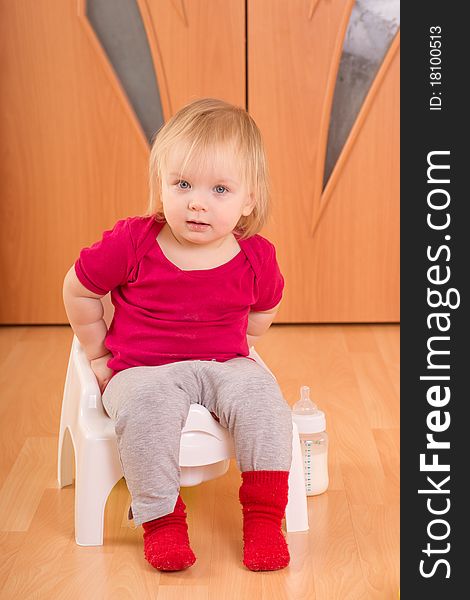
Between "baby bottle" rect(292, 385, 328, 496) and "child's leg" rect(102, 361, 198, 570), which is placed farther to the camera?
"baby bottle" rect(292, 385, 328, 496)

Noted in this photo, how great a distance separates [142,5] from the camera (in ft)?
8.46

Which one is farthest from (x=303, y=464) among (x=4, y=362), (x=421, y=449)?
(x=4, y=362)

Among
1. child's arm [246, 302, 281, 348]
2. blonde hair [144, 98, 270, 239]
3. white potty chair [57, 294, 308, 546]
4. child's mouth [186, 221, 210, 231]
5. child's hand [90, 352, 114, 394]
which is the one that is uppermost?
blonde hair [144, 98, 270, 239]

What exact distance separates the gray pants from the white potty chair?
2 centimetres

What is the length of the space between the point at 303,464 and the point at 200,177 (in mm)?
540

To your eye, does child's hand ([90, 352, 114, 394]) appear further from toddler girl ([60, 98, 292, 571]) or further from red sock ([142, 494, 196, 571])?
red sock ([142, 494, 196, 571])

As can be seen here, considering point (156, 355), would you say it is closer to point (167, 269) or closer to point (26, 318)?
point (167, 269)

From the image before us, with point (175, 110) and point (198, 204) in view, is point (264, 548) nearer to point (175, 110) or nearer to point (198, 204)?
point (198, 204)

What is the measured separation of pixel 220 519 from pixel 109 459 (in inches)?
9.8

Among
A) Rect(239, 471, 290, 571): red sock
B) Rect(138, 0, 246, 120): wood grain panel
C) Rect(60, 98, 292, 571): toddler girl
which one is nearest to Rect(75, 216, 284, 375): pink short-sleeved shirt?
Rect(60, 98, 292, 571): toddler girl

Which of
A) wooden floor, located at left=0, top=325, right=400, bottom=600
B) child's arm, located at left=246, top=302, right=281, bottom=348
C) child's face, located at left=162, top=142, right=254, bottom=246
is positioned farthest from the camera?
child's arm, located at left=246, top=302, right=281, bottom=348

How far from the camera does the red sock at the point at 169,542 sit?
1.52 meters

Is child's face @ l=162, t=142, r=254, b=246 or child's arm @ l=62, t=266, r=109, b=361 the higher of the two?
child's face @ l=162, t=142, r=254, b=246

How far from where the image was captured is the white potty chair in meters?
→ 1.58
